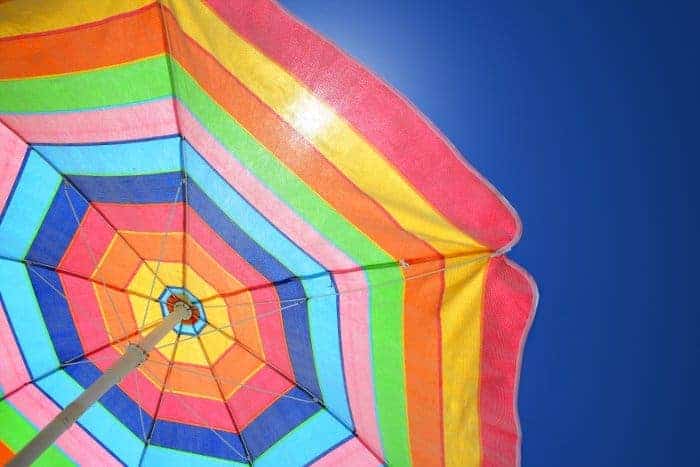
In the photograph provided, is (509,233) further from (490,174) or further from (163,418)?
(163,418)

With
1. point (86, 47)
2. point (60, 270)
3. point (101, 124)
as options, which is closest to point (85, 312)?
point (60, 270)

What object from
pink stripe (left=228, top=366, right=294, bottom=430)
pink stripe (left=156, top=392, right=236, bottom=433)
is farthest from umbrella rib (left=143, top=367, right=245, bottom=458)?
pink stripe (left=228, top=366, right=294, bottom=430)

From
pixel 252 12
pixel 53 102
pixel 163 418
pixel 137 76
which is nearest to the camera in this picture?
pixel 252 12

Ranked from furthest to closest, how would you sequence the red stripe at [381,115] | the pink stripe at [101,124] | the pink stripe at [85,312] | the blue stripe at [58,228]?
the pink stripe at [85,312] → the blue stripe at [58,228] → the pink stripe at [101,124] → the red stripe at [381,115]

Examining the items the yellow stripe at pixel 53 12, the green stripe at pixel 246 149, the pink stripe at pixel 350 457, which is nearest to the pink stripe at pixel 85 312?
the green stripe at pixel 246 149

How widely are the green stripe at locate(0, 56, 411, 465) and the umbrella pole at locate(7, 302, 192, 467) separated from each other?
3.17ft

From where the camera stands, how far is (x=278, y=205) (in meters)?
1.78

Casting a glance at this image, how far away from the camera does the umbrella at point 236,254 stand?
1.38 m

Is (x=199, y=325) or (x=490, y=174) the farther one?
(x=199, y=325)

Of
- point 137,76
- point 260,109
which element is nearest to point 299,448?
point 260,109

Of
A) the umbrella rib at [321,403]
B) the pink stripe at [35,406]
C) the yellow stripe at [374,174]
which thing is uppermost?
the yellow stripe at [374,174]

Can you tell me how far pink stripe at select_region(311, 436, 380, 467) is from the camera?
2.12m

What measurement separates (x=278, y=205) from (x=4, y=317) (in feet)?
5.41

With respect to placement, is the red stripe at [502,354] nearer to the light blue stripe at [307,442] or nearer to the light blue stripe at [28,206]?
the light blue stripe at [307,442]
